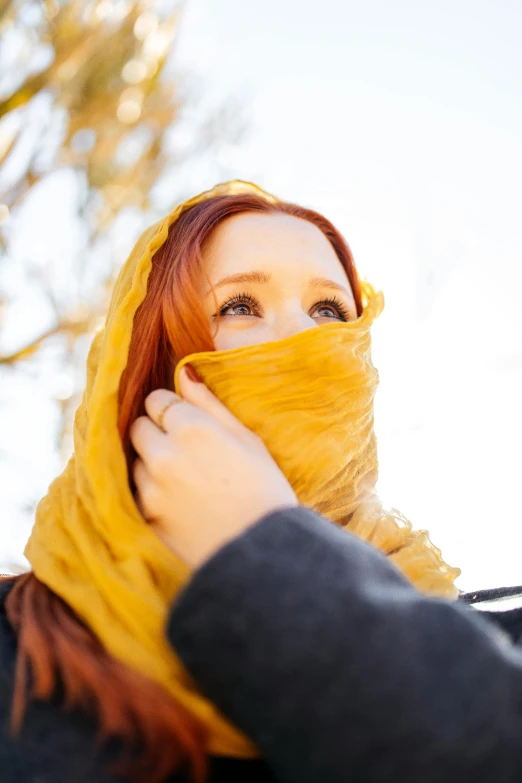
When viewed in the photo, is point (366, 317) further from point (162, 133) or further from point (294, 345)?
point (162, 133)

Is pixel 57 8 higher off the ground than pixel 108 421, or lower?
higher

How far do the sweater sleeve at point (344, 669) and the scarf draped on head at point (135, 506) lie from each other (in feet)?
0.43

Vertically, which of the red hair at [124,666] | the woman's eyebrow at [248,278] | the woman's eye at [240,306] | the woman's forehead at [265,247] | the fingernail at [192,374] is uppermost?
the woman's forehead at [265,247]

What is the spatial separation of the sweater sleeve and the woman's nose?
1.87 ft

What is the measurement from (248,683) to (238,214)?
1.03 m

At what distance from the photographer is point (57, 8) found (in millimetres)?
3461

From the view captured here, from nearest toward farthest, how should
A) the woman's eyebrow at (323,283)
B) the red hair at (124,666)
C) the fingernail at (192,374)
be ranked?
the red hair at (124,666) → the fingernail at (192,374) → the woman's eyebrow at (323,283)

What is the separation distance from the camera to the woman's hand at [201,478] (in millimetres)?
807

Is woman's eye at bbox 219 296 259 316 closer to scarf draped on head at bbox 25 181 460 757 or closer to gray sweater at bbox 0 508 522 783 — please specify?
scarf draped on head at bbox 25 181 460 757

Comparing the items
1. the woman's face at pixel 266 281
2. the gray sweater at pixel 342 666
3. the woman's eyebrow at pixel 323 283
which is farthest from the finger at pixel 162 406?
the woman's eyebrow at pixel 323 283

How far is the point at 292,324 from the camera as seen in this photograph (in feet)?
4.02

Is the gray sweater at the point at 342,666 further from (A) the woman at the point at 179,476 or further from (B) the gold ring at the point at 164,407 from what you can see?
(B) the gold ring at the point at 164,407

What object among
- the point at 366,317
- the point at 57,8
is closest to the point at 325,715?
the point at 366,317

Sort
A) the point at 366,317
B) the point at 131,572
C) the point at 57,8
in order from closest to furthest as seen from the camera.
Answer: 1. the point at 131,572
2. the point at 366,317
3. the point at 57,8
